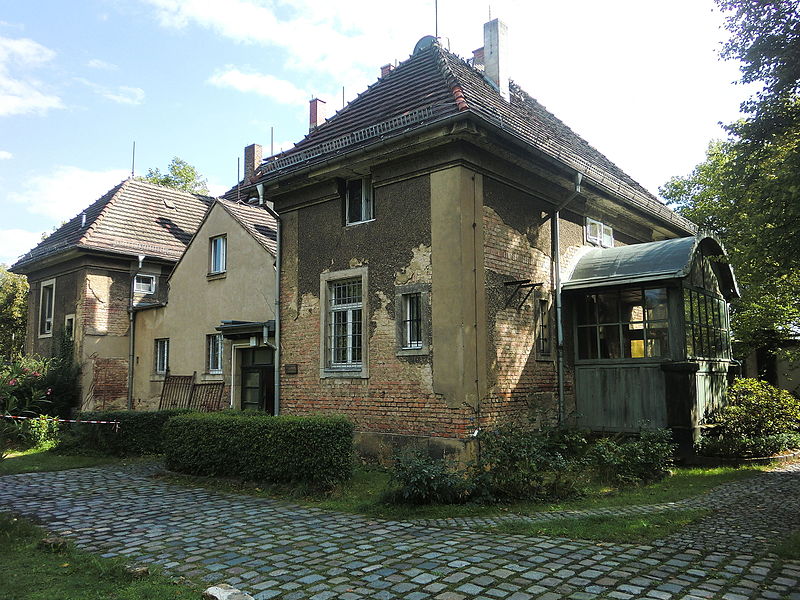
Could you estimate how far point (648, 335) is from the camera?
12242 millimetres

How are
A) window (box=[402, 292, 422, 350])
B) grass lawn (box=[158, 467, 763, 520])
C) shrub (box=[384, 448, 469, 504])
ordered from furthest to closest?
window (box=[402, 292, 422, 350]), shrub (box=[384, 448, 469, 504]), grass lawn (box=[158, 467, 763, 520])

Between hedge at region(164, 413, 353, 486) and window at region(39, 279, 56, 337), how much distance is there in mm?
13326

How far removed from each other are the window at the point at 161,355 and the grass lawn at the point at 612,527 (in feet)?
49.1

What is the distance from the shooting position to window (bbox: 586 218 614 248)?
49.2ft

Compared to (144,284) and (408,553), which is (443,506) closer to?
(408,553)

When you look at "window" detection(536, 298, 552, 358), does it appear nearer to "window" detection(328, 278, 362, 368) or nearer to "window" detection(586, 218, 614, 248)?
"window" detection(586, 218, 614, 248)

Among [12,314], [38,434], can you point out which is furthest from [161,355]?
[12,314]

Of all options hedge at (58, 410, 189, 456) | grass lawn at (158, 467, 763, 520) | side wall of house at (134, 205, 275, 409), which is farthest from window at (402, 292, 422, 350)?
hedge at (58, 410, 189, 456)

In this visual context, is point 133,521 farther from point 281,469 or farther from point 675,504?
point 675,504

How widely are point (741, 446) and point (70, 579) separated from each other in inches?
440

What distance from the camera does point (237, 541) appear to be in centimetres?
683

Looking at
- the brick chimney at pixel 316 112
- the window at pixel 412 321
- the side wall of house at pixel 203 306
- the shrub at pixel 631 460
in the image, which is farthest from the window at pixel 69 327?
the shrub at pixel 631 460

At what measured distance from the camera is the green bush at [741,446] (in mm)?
11531

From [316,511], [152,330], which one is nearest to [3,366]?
[152,330]
